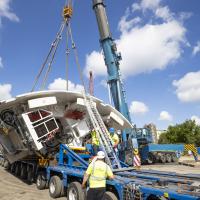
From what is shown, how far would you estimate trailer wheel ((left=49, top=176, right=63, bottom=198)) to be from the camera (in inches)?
338

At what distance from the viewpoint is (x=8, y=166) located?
16.5m

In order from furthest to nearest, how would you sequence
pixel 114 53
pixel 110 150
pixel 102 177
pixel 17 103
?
pixel 114 53 < pixel 17 103 < pixel 110 150 < pixel 102 177

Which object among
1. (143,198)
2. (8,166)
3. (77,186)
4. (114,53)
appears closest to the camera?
(143,198)

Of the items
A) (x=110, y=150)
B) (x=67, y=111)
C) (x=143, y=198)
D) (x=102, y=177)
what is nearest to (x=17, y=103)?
(x=67, y=111)

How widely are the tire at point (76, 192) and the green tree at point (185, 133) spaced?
4760 centimetres

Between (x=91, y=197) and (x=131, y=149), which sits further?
(x=131, y=149)

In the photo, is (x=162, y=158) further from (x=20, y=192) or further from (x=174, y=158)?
(x=20, y=192)

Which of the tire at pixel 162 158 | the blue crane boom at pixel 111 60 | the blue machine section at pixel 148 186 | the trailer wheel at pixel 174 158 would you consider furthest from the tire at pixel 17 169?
the trailer wheel at pixel 174 158

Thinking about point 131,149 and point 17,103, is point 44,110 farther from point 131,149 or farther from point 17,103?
point 131,149

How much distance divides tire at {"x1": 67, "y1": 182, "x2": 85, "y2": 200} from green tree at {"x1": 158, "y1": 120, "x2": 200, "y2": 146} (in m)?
47.6

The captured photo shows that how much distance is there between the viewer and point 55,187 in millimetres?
8703

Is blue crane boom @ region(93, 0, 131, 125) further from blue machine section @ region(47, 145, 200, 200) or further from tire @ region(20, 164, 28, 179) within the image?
blue machine section @ region(47, 145, 200, 200)

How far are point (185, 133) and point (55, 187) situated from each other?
48.0 meters

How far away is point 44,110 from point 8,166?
814cm
